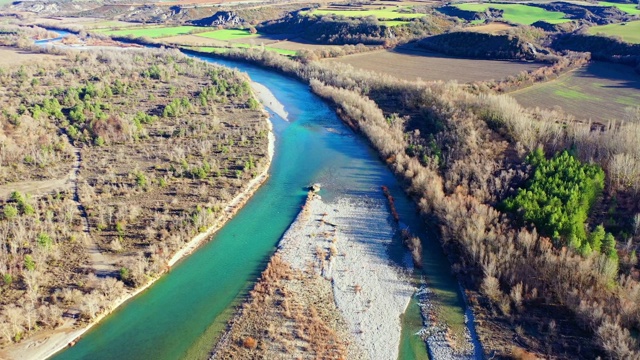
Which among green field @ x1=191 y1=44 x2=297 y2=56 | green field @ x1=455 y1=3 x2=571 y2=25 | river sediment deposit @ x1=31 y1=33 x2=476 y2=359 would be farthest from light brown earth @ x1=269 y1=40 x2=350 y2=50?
river sediment deposit @ x1=31 y1=33 x2=476 y2=359

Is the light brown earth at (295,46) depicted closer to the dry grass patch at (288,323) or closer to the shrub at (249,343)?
the dry grass patch at (288,323)

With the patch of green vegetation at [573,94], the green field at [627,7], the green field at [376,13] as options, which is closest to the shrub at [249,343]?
the patch of green vegetation at [573,94]

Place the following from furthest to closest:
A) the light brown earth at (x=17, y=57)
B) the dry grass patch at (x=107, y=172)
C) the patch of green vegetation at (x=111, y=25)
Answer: the patch of green vegetation at (x=111, y=25) < the light brown earth at (x=17, y=57) < the dry grass patch at (x=107, y=172)

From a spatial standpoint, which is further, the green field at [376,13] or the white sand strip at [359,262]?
the green field at [376,13]

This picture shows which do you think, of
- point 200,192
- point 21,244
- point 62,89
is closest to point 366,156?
point 200,192

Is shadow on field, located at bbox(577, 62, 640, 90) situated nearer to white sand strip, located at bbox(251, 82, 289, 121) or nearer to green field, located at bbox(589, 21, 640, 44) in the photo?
green field, located at bbox(589, 21, 640, 44)

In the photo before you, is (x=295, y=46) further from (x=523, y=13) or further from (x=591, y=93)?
(x=591, y=93)

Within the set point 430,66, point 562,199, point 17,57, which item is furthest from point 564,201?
point 17,57

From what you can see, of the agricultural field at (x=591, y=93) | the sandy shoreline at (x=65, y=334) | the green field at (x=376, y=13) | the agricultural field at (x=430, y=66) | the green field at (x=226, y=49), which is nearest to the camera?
the sandy shoreline at (x=65, y=334)
